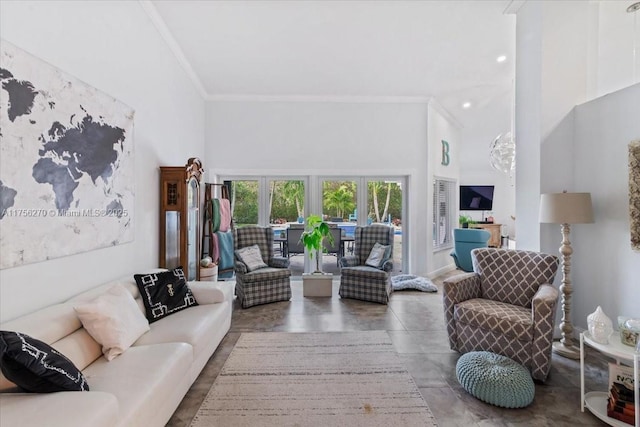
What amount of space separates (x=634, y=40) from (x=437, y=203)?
3.62 m

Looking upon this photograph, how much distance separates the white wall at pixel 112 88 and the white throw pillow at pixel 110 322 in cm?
30

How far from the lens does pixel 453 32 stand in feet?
12.3

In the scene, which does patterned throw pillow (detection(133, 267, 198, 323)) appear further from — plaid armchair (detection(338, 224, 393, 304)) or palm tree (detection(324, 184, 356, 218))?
palm tree (detection(324, 184, 356, 218))

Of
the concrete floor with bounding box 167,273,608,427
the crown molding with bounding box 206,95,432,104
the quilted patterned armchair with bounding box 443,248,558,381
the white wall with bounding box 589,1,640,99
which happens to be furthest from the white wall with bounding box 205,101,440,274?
the quilted patterned armchair with bounding box 443,248,558,381

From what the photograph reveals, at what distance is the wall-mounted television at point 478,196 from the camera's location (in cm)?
957

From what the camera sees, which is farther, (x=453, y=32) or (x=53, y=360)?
(x=453, y=32)

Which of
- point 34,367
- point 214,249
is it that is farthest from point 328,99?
point 34,367

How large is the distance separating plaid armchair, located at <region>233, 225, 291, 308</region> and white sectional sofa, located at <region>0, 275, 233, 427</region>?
58.0 inches

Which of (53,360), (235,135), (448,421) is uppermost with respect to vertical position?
(235,135)

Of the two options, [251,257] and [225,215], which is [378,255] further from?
[225,215]

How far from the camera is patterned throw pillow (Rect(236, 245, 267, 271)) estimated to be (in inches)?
179

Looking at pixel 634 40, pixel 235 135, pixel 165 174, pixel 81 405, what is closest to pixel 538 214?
pixel 634 40

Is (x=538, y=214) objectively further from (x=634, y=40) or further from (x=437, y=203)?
(x=437, y=203)

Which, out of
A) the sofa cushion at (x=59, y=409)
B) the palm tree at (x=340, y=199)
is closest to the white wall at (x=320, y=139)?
the palm tree at (x=340, y=199)
